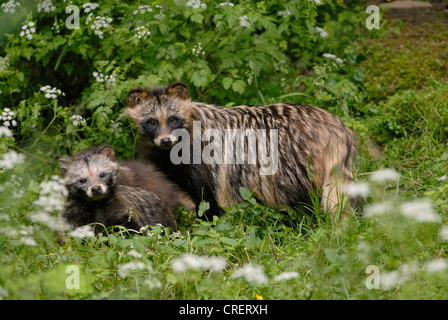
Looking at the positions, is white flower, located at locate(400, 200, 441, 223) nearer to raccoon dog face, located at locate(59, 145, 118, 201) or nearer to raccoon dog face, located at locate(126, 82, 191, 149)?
raccoon dog face, located at locate(126, 82, 191, 149)

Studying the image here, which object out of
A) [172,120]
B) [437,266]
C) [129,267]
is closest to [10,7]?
[172,120]

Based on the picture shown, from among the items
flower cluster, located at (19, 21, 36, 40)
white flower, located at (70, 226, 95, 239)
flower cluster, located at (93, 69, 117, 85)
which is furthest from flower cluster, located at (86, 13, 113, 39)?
white flower, located at (70, 226, 95, 239)

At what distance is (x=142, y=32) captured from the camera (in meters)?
6.39

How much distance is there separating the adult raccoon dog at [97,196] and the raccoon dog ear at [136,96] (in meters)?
0.70

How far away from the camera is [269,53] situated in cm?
701

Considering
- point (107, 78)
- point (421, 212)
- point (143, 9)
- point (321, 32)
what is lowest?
point (421, 212)

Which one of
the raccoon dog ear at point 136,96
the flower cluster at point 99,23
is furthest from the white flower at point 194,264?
the flower cluster at point 99,23

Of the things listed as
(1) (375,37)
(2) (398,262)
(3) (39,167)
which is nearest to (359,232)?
(2) (398,262)

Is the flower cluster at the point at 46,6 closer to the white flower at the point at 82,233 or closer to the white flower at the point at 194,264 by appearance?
the white flower at the point at 82,233

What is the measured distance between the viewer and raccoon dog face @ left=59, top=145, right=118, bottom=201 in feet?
18.3

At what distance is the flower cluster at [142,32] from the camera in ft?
21.0

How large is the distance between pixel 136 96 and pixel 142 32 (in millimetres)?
1074

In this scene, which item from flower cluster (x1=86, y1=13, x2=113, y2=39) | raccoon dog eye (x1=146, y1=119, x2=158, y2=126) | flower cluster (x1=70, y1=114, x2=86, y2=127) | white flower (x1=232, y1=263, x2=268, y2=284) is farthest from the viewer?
flower cluster (x1=70, y1=114, x2=86, y2=127)

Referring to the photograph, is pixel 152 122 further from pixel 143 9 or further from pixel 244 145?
pixel 143 9
